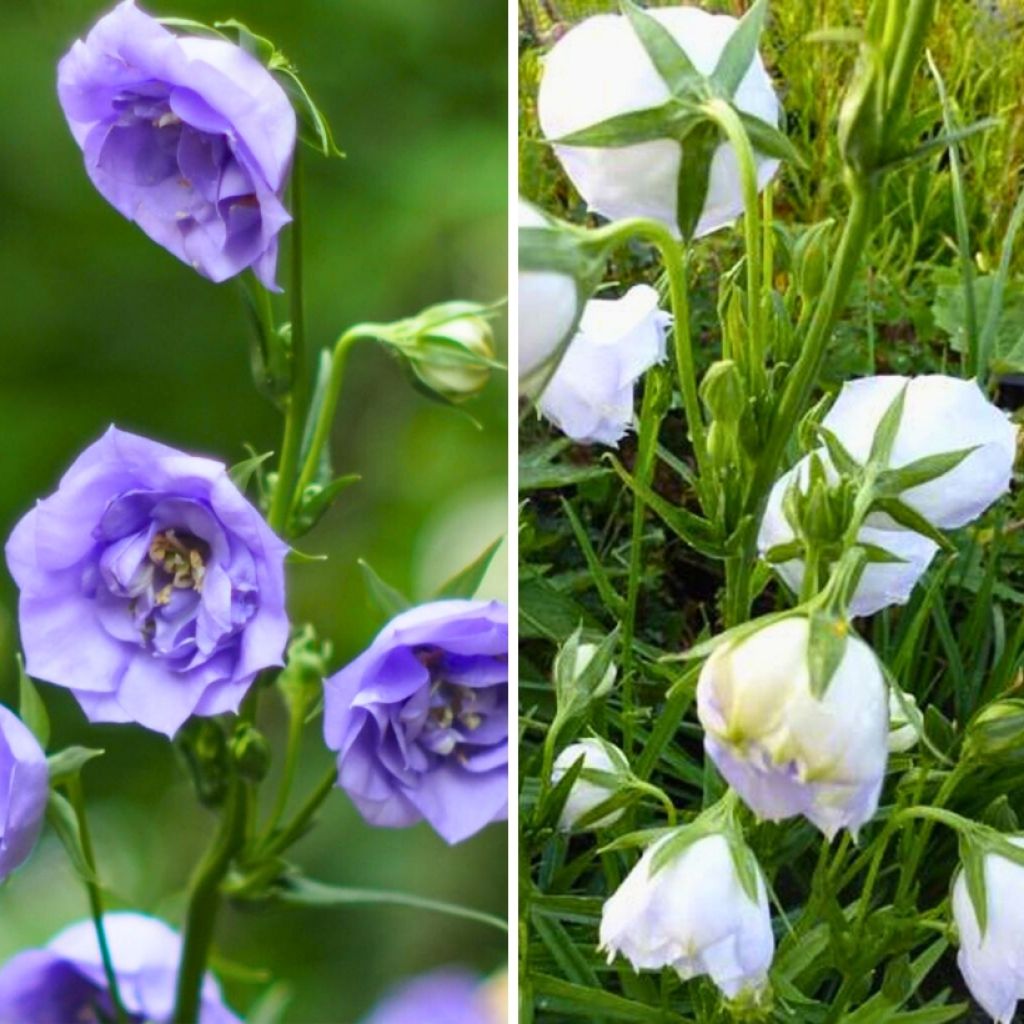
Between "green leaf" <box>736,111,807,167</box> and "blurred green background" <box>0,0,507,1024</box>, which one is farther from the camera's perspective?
"blurred green background" <box>0,0,507,1024</box>

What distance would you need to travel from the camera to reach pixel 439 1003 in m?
0.60

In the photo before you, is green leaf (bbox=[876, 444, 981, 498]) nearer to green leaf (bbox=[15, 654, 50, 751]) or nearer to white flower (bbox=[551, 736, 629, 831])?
white flower (bbox=[551, 736, 629, 831])

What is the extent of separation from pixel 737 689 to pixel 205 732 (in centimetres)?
16

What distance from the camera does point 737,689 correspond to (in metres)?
0.40

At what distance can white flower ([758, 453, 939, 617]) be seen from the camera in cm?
48

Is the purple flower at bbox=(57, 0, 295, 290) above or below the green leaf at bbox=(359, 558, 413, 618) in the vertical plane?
above

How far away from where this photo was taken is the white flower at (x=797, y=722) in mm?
396

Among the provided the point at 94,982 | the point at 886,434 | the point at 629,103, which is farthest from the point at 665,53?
the point at 94,982

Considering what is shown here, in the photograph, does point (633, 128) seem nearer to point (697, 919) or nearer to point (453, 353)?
point (453, 353)

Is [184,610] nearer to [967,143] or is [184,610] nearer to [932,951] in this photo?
[932,951]

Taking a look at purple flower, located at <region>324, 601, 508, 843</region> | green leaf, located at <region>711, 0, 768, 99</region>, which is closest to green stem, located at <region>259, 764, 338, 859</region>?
purple flower, located at <region>324, 601, 508, 843</region>

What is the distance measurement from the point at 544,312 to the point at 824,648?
107mm

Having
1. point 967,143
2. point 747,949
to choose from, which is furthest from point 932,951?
point 967,143

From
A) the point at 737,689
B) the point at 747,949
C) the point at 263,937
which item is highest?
the point at 737,689
